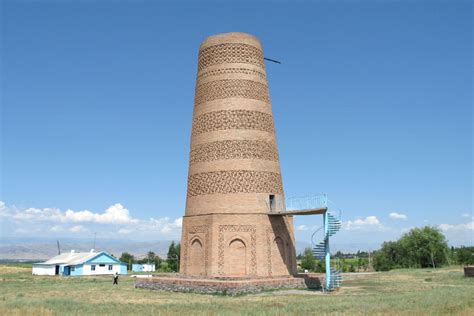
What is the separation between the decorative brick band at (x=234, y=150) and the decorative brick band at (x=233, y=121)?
31.7 inches

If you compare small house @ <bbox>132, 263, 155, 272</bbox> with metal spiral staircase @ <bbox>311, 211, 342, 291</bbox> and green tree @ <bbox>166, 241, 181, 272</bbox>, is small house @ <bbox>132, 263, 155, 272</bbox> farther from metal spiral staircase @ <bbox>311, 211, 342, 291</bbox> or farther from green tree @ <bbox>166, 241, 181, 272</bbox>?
metal spiral staircase @ <bbox>311, 211, 342, 291</bbox>

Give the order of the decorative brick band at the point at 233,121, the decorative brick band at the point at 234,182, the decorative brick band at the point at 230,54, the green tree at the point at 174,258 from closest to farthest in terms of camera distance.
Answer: the decorative brick band at the point at 234,182 < the decorative brick band at the point at 233,121 < the decorative brick band at the point at 230,54 < the green tree at the point at 174,258

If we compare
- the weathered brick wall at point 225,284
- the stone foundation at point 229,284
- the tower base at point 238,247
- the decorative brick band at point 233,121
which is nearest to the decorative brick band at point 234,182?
the tower base at point 238,247

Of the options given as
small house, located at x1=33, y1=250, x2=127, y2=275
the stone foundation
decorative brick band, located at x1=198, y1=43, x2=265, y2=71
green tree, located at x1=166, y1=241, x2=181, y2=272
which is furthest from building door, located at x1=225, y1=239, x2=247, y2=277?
green tree, located at x1=166, y1=241, x2=181, y2=272

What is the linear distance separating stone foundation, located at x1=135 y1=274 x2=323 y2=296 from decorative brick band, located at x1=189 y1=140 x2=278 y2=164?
6119 millimetres

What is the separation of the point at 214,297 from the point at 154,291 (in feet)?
14.8

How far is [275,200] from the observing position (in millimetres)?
23844

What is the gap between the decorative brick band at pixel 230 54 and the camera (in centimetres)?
2488

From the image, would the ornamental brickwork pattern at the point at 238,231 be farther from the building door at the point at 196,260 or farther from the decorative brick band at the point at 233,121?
the decorative brick band at the point at 233,121

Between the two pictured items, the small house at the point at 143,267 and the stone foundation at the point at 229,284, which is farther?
the small house at the point at 143,267

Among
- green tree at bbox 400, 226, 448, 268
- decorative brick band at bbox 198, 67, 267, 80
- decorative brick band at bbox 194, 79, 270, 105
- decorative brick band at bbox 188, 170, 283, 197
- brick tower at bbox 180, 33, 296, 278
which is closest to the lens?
brick tower at bbox 180, 33, 296, 278

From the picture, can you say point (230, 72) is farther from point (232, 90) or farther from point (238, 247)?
point (238, 247)

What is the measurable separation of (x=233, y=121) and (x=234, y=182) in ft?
10.5

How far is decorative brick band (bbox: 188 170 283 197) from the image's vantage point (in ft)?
75.5
